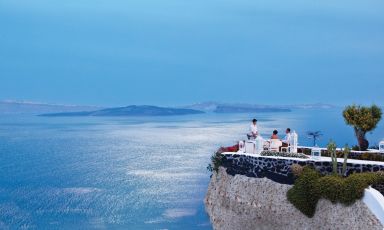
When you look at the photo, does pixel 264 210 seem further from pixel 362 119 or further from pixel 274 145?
pixel 362 119

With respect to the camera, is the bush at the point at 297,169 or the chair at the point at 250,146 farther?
the chair at the point at 250,146

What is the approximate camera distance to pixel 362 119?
27359 millimetres

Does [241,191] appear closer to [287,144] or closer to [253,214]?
[253,214]

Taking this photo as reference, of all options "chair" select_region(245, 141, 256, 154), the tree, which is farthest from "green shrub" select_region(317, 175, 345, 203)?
the tree

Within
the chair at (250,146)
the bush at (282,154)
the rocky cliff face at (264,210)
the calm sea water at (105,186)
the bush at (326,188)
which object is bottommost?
the calm sea water at (105,186)

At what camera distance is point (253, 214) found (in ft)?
76.6

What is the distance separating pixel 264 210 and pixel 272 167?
80.4 inches

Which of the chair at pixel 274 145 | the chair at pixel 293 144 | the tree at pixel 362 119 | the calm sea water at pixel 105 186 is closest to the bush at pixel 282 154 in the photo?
the chair at pixel 274 145

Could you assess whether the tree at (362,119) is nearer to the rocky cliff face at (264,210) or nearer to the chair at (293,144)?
the chair at (293,144)

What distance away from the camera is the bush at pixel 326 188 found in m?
19.3

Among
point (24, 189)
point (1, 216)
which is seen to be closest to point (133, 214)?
point (1, 216)

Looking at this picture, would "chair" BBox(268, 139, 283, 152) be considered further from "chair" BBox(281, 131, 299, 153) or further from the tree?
the tree

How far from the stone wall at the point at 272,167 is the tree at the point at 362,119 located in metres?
6.86

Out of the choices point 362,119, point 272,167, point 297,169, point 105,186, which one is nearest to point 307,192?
point 297,169
